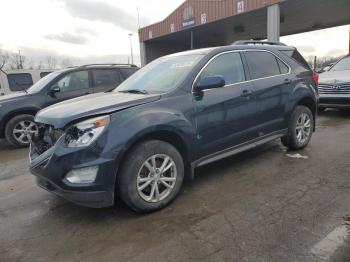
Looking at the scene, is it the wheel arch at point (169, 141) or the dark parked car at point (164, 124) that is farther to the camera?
the wheel arch at point (169, 141)

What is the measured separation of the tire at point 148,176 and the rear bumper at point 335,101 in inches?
242

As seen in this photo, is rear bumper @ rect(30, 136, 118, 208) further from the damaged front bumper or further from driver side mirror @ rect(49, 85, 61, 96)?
driver side mirror @ rect(49, 85, 61, 96)

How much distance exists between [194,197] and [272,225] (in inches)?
40.8

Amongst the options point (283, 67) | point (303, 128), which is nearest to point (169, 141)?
point (283, 67)

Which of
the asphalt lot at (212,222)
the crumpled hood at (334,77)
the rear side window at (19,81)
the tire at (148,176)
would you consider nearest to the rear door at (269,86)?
the asphalt lot at (212,222)

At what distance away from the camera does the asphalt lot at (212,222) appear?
2695 mm

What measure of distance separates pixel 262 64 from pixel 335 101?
14.8 ft

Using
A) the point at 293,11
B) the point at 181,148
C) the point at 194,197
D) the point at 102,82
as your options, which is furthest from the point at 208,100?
the point at 293,11

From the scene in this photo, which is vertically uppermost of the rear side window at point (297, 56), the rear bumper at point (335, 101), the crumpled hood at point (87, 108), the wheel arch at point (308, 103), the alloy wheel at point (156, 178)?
the rear side window at point (297, 56)

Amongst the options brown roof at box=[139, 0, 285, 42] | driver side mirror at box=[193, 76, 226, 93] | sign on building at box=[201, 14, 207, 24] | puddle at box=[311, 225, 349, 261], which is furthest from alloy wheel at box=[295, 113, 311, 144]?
sign on building at box=[201, 14, 207, 24]

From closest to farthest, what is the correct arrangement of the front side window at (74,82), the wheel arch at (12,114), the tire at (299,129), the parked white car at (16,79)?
the tire at (299,129), the wheel arch at (12,114), the front side window at (74,82), the parked white car at (16,79)

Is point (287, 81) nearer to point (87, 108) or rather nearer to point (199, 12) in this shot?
point (87, 108)

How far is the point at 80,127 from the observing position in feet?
10.2

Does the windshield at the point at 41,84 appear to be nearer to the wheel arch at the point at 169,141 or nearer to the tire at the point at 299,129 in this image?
the wheel arch at the point at 169,141
